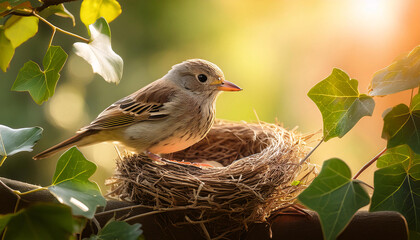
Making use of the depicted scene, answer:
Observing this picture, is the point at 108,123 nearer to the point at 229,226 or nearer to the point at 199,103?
the point at 199,103

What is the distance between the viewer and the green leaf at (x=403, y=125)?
1.33 meters

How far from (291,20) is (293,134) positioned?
7.01 ft

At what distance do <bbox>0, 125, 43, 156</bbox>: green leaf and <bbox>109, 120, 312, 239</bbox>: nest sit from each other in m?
0.58

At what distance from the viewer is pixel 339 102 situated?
152 cm

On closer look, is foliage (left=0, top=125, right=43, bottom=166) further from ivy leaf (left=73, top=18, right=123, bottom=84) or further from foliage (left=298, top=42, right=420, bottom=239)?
foliage (left=298, top=42, right=420, bottom=239)

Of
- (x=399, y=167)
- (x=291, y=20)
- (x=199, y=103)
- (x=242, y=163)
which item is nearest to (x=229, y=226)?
(x=242, y=163)

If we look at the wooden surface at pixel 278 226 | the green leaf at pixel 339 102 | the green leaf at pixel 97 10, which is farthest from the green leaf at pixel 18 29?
the green leaf at pixel 339 102

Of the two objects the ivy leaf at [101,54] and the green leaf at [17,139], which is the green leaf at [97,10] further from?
the green leaf at [17,139]

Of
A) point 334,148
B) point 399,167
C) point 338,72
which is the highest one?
point 338,72

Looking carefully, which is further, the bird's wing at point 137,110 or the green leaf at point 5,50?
the bird's wing at point 137,110

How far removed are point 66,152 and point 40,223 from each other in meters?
0.34

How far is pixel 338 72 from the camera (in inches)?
60.3

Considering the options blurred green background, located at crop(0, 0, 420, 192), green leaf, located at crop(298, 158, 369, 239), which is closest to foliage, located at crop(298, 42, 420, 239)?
green leaf, located at crop(298, 158, 369, 239)

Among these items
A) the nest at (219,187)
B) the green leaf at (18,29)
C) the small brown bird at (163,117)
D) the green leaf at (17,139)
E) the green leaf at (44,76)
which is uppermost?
the green leaf at (18,29)
